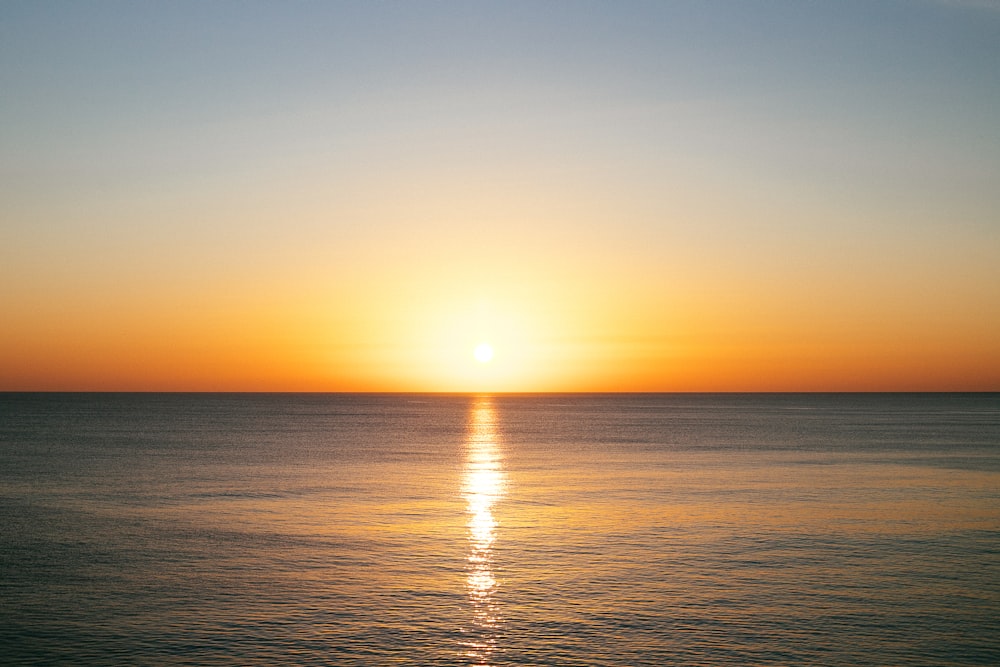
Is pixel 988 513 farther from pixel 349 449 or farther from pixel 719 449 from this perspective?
pixel 349 449

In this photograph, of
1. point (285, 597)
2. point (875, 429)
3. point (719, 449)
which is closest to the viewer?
point (285, 597)

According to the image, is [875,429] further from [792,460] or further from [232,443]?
[232,443]

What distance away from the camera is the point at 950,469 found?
265 feet

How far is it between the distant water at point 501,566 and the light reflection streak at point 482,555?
0.14 meters

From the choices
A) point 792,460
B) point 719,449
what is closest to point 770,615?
point 792,460

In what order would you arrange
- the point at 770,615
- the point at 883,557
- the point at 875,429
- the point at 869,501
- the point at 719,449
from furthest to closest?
the point at 875,429 < the point at 719,449 < the point at 869,501 < the point at 883,557 < the point at 770,615

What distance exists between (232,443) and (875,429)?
10784 centimetres

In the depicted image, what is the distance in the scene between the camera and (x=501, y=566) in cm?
3831

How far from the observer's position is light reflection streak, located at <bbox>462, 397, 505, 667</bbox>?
90.9ft

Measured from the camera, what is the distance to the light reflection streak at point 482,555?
2770 cm

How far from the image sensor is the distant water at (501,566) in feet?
89.8

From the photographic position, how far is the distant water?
2736 centimetres

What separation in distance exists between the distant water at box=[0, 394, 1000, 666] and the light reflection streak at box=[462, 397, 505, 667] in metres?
0.14

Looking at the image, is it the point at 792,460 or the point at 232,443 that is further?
the point at 232,443
